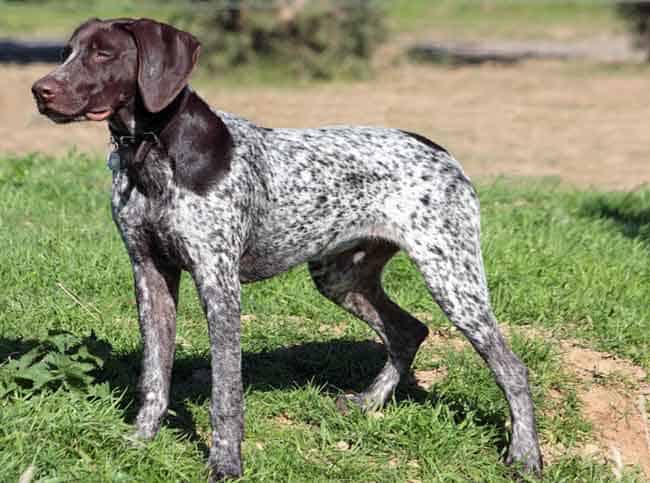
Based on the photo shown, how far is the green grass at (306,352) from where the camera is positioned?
16.0 ft

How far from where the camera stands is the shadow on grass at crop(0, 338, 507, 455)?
5430 mm

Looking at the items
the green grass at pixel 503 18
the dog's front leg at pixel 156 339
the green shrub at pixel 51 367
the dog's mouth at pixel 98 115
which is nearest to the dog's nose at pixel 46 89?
the dog's mouth at pixel 98 115

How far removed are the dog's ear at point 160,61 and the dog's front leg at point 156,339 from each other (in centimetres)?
78

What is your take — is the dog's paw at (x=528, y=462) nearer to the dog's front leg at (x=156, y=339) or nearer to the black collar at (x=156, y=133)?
the dog's front leg at (x=156, y=339)

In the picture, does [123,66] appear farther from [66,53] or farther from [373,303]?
[373,303]

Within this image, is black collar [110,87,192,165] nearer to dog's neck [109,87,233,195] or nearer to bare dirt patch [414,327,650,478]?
dog's neck [109,87,233,195]


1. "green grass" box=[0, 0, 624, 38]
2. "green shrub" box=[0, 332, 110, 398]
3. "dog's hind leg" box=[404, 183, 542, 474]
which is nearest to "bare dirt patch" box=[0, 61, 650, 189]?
"dog's hind leg" box=[404, 183, 542, 474]

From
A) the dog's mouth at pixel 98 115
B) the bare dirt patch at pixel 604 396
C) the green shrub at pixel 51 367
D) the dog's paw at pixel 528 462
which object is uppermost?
the dog's mouth at pixel 98 115

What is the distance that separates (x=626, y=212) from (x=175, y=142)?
5.19 m

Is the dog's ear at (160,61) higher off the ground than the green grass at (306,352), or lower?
higher

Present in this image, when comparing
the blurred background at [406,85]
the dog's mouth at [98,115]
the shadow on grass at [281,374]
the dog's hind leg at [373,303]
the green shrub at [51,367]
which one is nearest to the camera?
the dog's mouth at [98,115]

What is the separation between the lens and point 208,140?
15.4 feet

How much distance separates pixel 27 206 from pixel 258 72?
28.4ft

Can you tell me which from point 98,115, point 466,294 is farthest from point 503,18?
point 98,115
